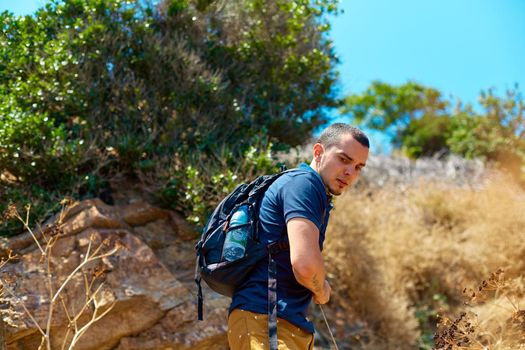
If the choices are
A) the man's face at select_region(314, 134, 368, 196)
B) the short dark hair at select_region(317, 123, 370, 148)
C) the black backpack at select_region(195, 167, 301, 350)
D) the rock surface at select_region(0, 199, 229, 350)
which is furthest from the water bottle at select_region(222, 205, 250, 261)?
the rock surface at select_region(0, 199, 229, 350)

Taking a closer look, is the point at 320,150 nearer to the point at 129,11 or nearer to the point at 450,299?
the point at 129,11

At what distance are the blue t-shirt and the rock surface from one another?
207cm

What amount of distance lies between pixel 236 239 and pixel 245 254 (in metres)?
0.08

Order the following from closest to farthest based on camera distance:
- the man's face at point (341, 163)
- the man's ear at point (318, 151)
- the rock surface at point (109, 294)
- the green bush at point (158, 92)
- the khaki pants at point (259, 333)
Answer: the khaki pants at point (259, 333)
the man's face at point (341, 163)
the man's ear at point (318, 151)
the rock surface at point (109, 294)
the green bush at point (158, 92)

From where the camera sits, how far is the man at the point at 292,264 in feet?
8.72

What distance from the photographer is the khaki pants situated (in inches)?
108

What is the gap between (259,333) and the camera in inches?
109

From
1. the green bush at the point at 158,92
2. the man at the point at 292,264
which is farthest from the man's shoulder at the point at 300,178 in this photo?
the green bush at the point at 158,92

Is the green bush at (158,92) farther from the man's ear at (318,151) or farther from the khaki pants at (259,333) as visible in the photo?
the khaki pants at (259,333)

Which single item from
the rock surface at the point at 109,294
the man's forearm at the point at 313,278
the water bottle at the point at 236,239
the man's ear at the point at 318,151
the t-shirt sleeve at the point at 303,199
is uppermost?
the man's ear at the point at 318,151

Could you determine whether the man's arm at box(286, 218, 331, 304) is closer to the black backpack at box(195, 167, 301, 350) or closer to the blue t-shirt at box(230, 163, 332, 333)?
the blue t-shirt at box(230, 163, 332, 333)

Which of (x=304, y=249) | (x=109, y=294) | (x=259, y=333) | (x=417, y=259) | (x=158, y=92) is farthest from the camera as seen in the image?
(x=417, y=259)

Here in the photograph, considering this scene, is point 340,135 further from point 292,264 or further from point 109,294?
point 109,294

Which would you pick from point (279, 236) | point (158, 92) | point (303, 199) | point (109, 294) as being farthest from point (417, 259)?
A: point (303, 199)
